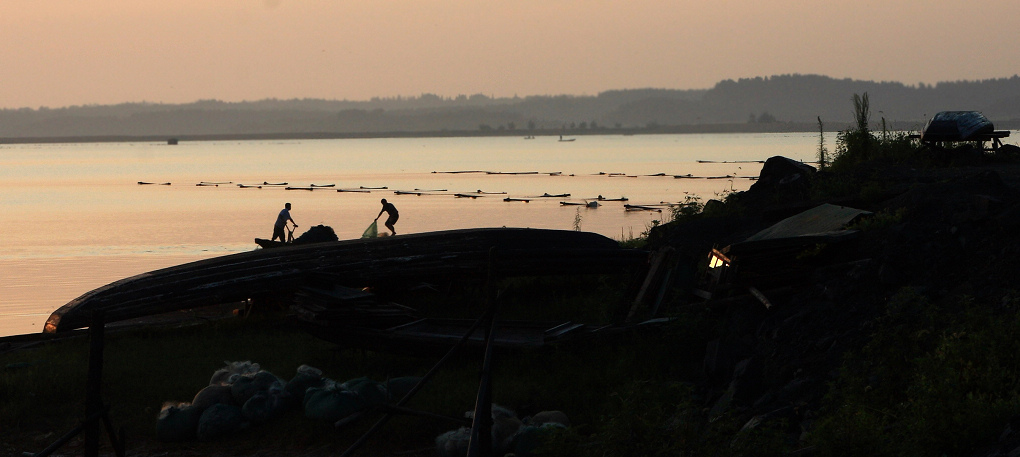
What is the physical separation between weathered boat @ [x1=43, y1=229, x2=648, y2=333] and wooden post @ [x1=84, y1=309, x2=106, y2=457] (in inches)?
312

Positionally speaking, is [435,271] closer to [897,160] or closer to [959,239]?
[959,239]

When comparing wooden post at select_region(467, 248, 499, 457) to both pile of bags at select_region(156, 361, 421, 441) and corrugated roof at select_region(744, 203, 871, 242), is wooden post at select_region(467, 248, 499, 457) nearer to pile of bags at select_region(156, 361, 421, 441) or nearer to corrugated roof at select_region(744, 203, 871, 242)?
pile of bags at select_region(156, 361, 421, 441)

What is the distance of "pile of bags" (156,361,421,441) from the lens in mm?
13023

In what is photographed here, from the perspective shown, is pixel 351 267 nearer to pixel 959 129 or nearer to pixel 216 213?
pixel 959 129

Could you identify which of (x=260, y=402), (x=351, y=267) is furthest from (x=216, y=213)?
(x=260, y=402)

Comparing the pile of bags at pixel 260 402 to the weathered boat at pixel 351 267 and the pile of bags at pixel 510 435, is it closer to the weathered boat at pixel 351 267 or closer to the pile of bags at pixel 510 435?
the pile of bags at pixel 510 435

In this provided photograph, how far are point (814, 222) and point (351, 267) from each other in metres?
8.67

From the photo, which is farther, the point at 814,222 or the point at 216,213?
the point at 216,213

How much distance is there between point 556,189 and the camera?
76.2 meters

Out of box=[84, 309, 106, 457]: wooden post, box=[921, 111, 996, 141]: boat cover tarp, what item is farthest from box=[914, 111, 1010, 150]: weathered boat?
box=[84, 309, 106, 457]: wooden post

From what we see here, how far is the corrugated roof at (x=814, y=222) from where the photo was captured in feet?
54.1

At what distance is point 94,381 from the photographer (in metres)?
9.53

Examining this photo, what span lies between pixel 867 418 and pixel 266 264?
40.4 feet

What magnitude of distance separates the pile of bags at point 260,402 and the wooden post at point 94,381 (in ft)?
11.1
